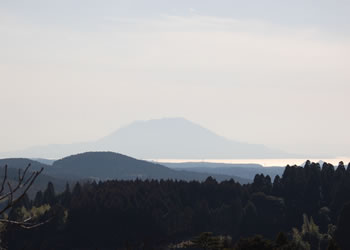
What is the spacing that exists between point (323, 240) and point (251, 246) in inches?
2098

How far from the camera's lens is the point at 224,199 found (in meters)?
172

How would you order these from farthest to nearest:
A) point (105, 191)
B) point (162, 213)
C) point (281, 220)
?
point (105, 191) → point (162, 213) → point (281, 220)

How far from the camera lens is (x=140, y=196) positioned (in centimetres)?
17262

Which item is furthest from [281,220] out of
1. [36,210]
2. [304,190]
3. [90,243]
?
[36,210]

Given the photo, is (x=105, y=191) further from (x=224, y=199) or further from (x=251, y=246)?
(x=251, y=246)

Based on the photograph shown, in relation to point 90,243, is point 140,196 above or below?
above

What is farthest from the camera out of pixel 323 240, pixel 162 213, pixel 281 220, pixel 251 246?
pixel 162 213

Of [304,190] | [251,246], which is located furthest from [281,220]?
[251,246]

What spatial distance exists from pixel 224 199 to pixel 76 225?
42659 mm

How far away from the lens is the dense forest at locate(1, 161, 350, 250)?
148 metres

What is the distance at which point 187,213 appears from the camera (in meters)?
158

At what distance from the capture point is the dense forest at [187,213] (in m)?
148

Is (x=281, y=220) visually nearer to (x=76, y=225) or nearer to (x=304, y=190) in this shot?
(x=304, y=190)

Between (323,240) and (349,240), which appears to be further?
(323,240)
